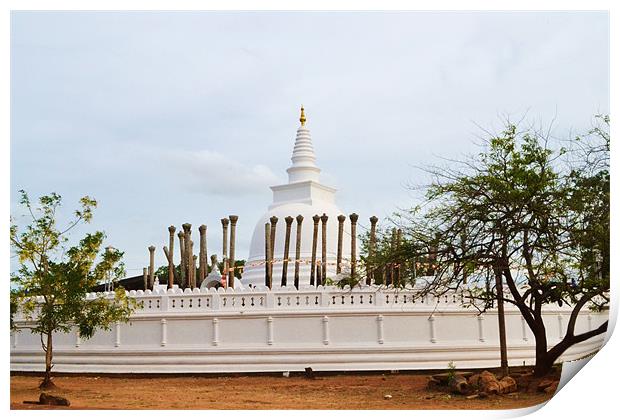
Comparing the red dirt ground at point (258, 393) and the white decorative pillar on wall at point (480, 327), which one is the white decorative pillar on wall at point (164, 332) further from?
the white decorative pillar on wall at point (480, 327)

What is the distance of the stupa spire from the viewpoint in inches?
1093

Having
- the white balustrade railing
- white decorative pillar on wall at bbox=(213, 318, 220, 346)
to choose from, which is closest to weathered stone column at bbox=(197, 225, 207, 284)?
the white balustrade railing

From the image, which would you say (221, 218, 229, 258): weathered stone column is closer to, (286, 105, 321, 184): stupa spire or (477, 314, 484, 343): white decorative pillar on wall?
(286, 105, 321, 184): stupa spire

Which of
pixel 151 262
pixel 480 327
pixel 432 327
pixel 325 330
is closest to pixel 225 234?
pixel 151 262

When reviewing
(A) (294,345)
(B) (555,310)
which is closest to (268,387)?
(A) (294,345)

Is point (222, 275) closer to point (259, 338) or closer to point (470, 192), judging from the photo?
point (259, 338)

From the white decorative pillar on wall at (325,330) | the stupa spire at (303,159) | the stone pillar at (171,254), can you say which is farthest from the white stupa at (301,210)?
the white decorative pillar on wall at (325,330)

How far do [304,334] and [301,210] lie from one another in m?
10.9

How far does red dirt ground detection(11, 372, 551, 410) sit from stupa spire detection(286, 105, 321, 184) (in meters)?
12.7

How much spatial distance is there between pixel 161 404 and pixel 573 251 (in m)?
7.03

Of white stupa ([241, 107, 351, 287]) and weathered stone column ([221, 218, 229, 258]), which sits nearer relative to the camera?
weathered stone column ([221, 218, 229, 258])

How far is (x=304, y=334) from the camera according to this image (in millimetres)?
16000

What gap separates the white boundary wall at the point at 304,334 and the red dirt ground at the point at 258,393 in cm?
35

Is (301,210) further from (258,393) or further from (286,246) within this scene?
(258,393)
